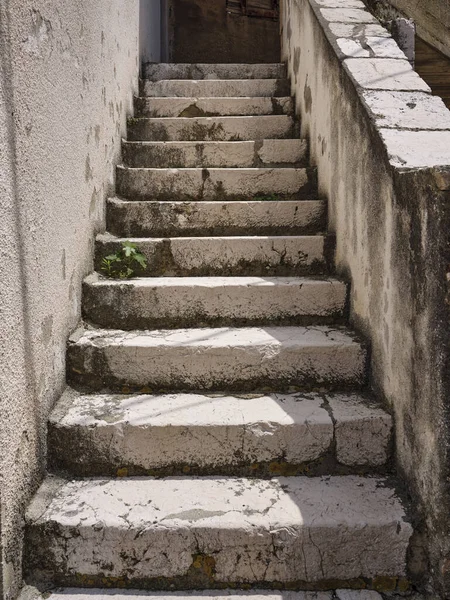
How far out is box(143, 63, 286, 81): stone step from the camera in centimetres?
457

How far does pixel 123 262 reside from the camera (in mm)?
2711

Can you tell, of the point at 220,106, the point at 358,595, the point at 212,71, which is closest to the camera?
the point at 358,595

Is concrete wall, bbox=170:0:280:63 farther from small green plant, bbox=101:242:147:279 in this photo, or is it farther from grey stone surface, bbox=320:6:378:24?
small green plant, bbox=101:242:147:279

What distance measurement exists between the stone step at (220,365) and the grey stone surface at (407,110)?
939 mm

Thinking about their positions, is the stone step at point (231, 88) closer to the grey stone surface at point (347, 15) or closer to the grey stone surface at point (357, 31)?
the grey stone surface at point (347, 15)

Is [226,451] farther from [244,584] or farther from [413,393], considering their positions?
[413,393]

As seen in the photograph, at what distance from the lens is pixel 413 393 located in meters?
1.78

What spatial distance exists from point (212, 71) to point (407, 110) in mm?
2880

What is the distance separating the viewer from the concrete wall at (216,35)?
8.48 meters

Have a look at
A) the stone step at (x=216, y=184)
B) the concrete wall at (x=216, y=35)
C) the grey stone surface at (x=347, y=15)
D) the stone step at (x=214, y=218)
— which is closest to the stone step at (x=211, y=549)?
the stone step at (x=214, y=218)

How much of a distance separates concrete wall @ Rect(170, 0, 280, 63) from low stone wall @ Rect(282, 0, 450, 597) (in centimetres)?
599

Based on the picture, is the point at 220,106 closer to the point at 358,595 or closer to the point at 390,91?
the point at 390,91

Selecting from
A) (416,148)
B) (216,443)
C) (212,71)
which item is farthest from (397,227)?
(212,71)

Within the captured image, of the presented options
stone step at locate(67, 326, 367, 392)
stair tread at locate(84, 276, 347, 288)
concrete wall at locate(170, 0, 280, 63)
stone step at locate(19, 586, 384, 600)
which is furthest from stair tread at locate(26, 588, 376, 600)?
concrete wall at locate(170, 0, 280, 63)
